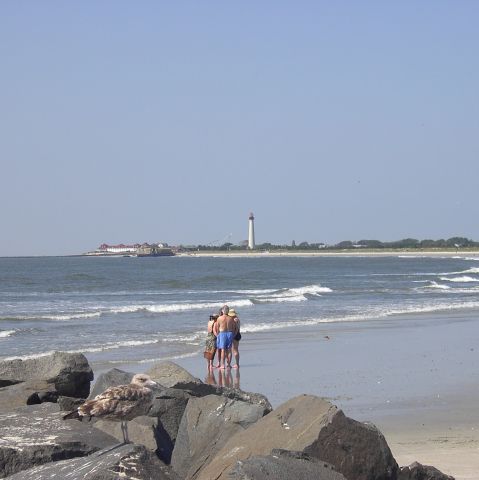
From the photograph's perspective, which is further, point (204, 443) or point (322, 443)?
point (204, 443)

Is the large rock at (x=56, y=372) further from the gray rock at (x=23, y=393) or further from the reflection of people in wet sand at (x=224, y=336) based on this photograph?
the reflection of people in wet sand at (x=224, y=336)

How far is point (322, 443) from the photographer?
7.43m

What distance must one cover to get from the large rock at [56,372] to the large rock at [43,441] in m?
3.43

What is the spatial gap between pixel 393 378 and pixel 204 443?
826 cm

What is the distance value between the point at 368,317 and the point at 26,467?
25.5m

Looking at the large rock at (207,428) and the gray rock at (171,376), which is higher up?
the gray rock at (171,376)

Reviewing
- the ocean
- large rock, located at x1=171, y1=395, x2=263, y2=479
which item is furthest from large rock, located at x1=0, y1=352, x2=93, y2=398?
the ocean

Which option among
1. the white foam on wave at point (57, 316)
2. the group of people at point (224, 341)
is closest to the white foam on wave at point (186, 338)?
the group of people at point (224, 341)

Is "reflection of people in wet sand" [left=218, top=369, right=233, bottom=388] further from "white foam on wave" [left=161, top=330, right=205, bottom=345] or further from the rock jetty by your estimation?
"white foam on wave" [left=161, top=330, right=205, bottom=345]

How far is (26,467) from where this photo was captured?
723cm

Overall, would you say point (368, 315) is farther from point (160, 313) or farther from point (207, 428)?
point (207, 428)

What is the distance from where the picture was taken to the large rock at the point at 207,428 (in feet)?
27.8

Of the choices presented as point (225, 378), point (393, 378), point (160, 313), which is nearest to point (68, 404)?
point (225, 378)

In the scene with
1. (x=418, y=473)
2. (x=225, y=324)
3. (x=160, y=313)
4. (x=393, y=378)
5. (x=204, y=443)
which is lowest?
(x=393, y=378)
